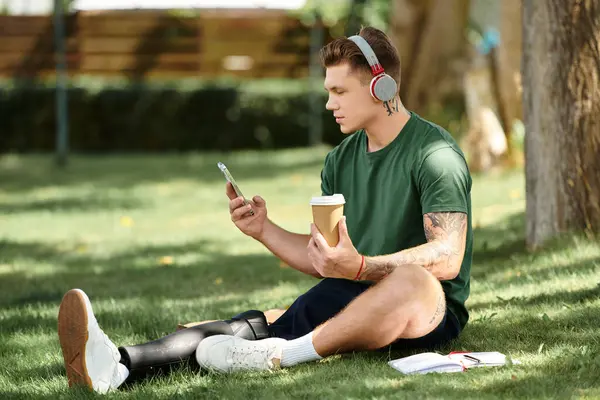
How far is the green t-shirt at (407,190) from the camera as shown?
412cm

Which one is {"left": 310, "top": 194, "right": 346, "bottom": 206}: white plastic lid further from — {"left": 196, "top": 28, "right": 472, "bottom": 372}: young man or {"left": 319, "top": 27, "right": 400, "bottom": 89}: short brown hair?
{"left": 319, "top": 27, "right": 400, "bottom": 89}: short brown hair

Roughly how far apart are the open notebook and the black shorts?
0.68 feet

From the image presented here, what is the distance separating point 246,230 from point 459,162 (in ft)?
3.18

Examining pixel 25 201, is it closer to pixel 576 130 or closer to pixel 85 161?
pixel 85 161

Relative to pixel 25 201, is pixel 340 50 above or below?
above

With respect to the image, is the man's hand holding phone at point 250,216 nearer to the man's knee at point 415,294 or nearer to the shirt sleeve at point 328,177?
the shirt sleeve at point 328,177

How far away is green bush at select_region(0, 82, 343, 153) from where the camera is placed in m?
16.7

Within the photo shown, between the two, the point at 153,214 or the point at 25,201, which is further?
the point at 25,201

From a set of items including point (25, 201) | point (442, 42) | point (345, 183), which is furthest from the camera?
point (442, 42)

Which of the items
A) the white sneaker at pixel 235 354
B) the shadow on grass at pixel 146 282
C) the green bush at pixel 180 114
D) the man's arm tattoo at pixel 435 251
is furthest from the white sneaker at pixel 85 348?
the green bush at pixel 180 114

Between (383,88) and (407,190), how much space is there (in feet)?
1.35

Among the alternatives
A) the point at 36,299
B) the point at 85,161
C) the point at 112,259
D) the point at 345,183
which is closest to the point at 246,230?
the point at 345,183

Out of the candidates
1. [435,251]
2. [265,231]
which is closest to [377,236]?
[435,251]

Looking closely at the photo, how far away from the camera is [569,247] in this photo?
6.35 meters
